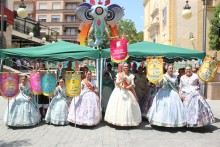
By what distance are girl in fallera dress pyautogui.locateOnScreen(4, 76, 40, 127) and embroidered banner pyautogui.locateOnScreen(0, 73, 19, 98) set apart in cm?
23

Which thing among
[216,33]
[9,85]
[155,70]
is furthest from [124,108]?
[216,33]

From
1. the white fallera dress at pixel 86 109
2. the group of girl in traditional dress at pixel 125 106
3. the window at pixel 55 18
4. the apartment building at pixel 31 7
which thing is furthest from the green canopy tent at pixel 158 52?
the apartment building at pixel 31 7

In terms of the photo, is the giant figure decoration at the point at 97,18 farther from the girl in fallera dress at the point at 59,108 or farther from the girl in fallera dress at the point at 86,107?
the girl in fallera dress at the point at 59,108

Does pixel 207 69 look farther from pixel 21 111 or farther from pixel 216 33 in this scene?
pixel 216 33

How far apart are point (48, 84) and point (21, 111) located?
1035 mm

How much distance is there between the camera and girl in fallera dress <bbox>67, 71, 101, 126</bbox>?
781cm

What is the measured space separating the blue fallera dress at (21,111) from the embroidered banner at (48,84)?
0.44 m

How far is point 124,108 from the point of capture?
→ 24.9 ft

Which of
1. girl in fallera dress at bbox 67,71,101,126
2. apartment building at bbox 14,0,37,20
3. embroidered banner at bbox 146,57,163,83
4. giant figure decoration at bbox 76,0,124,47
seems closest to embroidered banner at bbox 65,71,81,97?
girl in fallera dress at bbox 67,71,101,126

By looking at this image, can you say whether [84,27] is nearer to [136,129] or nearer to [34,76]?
[34,76]

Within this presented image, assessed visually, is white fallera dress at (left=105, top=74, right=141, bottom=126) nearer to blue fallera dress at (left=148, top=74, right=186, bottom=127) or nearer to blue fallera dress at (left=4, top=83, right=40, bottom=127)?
blue fallera dress at (left=148, top=74, right=186, bottom=127)

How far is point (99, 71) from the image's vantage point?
29.1 feet

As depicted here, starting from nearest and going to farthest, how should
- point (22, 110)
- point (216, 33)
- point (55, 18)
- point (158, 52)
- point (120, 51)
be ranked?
point (120, 51) → point (22, 110) → point (158, 52) → point (216, 33) → point (55, 18)

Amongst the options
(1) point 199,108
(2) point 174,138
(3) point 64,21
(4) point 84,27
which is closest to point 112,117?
(2) point 174,138
